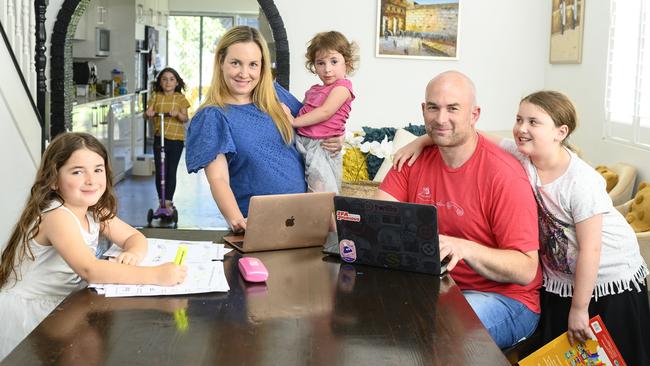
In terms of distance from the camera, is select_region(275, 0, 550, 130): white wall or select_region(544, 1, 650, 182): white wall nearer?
Result: select_region(544, 1, 650, 182): white wall

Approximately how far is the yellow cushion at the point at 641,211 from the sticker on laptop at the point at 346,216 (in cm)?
253

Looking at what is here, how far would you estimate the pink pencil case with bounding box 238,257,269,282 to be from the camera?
220 centimetres

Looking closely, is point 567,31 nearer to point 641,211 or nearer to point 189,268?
point 641,211

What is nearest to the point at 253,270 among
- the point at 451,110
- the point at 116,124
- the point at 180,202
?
the point at 451,110

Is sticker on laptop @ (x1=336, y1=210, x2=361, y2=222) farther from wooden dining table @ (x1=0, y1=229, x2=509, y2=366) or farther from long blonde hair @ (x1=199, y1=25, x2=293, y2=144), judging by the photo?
long blonde hair @ (x1=199, y1=25, x2=293, y2=144)

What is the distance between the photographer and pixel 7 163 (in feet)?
18.2

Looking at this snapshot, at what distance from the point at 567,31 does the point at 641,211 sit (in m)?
2.19

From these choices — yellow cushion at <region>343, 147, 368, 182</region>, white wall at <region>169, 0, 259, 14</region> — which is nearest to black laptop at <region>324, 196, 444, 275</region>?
yellow cushion at <region>343, 147, 368, 182</region>

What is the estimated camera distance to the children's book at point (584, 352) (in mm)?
2492

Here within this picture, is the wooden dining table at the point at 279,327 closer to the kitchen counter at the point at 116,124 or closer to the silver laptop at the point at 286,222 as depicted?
the silver laptop at the point at 286,222

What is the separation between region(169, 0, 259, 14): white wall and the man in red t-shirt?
527 inches

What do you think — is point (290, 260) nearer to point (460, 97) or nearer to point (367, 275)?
point (367, 275)

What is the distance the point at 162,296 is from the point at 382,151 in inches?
144

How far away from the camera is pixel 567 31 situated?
20.5 feet
